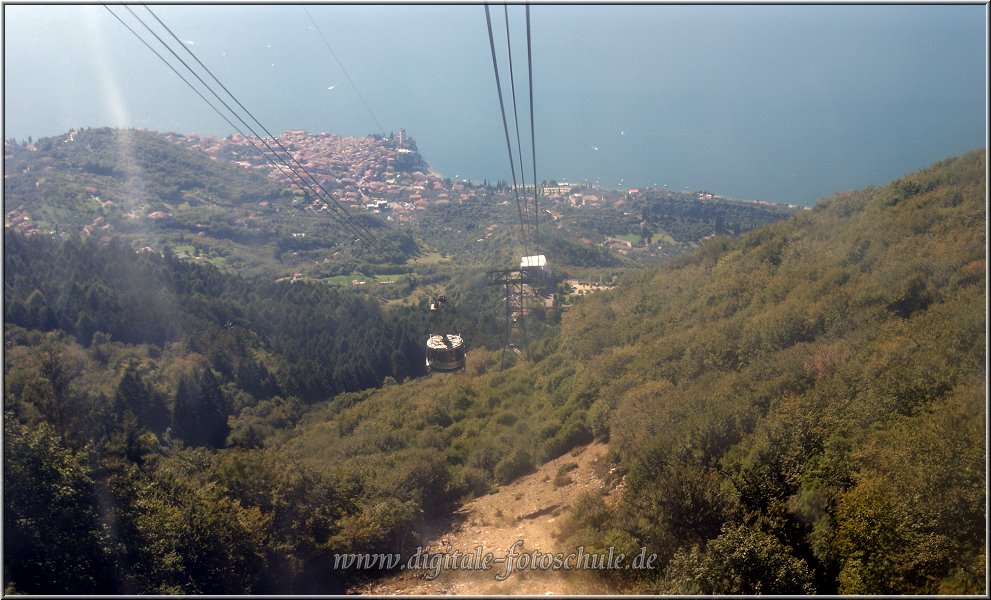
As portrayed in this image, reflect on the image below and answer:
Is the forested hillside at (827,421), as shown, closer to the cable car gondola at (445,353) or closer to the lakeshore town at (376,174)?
the cable car gondola at (445,353)

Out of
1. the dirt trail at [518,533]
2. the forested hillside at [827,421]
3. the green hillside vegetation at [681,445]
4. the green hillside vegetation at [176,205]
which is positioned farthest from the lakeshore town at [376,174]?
the dirt trail at [518,533]

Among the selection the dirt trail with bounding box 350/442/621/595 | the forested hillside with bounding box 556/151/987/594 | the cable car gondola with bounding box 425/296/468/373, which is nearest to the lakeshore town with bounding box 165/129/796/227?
the cable car gondola with bounding box 425/296/468/373

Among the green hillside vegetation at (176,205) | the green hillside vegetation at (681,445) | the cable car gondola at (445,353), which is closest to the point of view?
the green hillside vegetation at (681,445)

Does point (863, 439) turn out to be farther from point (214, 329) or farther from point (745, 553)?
point (214, 329)

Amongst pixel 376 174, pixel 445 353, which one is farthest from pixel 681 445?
pixel 376 174

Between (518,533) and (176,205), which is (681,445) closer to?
(518,533)

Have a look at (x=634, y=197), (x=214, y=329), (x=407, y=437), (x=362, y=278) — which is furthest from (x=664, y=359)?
(x=634, y=197)

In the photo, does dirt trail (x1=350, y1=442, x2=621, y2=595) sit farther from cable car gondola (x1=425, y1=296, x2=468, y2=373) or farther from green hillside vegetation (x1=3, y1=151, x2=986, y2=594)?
cable car gondola (x1=425, y1=296, x2=468, y2=373)

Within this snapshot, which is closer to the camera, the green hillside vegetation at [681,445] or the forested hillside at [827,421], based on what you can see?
the forested hillside at [827,421]
